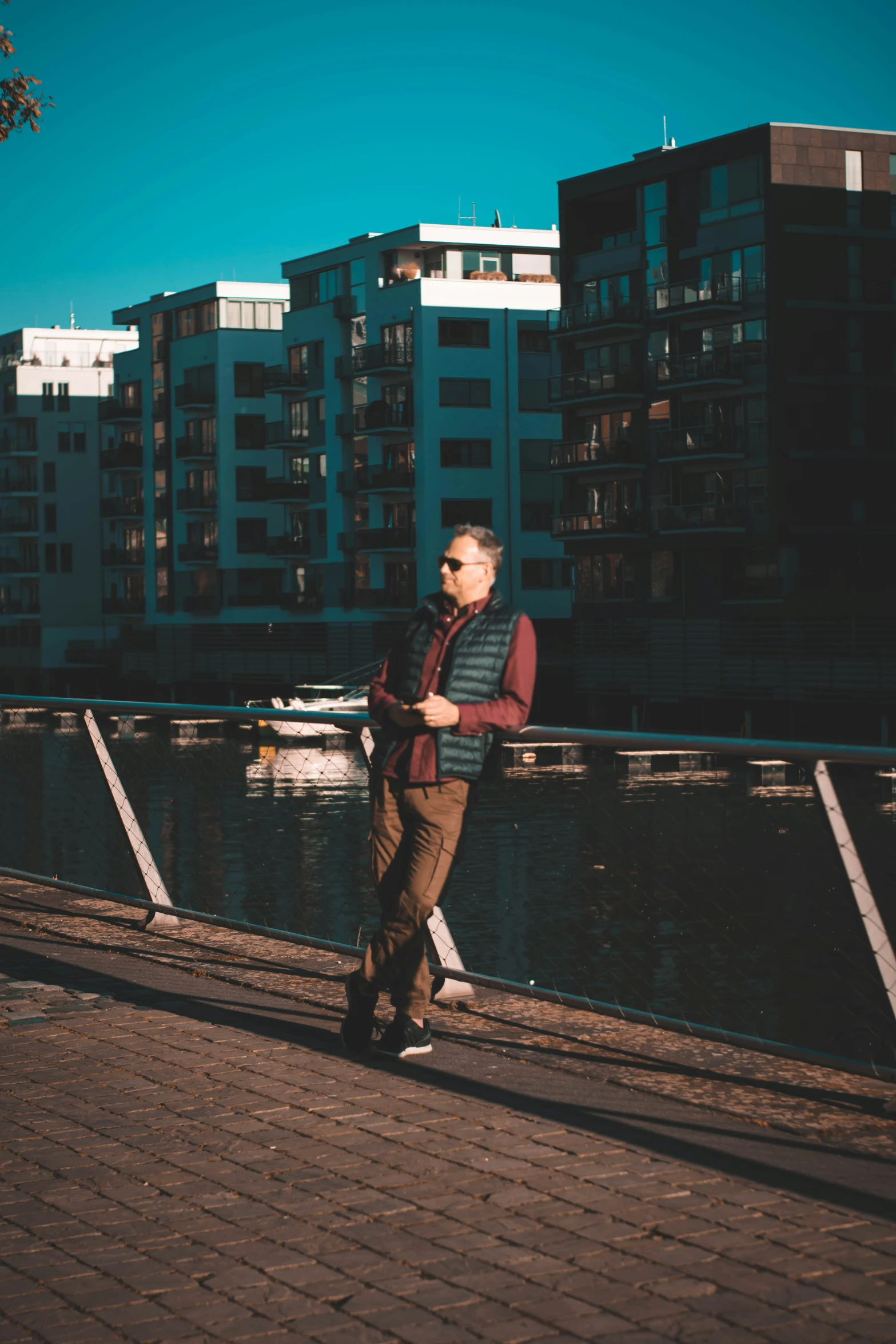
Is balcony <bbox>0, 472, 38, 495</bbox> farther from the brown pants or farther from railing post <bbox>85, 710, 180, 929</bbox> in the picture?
the brown pants

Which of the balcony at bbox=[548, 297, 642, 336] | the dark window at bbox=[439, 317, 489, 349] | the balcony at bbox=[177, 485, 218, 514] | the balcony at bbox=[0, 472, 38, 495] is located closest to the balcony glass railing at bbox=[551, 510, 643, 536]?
the balcony at bbox=[548, 297, 642, 336]

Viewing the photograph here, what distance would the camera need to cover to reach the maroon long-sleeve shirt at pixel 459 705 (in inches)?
211

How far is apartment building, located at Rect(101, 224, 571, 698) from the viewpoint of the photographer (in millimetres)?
72812

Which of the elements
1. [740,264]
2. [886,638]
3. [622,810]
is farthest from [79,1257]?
[740,264]

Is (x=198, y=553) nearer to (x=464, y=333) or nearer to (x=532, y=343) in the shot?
(x=464, y=333)

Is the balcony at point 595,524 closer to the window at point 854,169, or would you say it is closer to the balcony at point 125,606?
the window at point 854,169

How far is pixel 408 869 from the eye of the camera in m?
5.54

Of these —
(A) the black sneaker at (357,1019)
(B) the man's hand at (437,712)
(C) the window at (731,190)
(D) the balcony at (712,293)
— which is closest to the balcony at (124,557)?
(D) the balcony at (712,293)

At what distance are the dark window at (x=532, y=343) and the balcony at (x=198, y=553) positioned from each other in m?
22.5

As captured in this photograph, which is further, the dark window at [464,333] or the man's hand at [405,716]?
the dark window at [464,333]

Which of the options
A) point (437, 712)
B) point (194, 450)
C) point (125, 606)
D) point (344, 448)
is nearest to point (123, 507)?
point (125, 606)

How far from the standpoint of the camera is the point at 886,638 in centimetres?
4888

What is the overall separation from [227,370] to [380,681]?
8342cm

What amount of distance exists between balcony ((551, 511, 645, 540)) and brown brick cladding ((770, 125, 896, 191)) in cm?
1356
